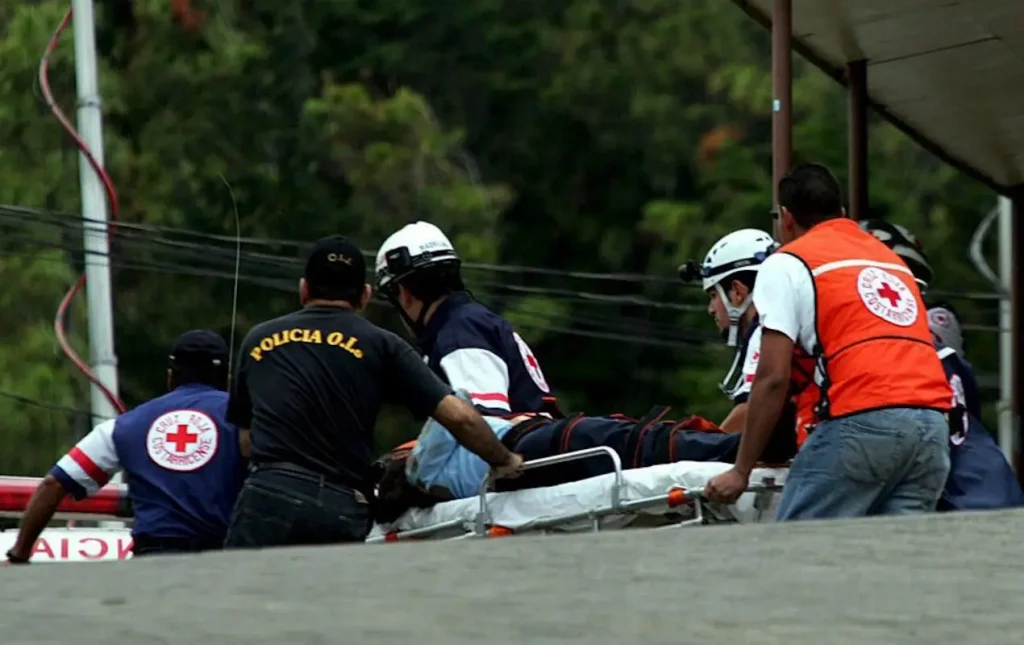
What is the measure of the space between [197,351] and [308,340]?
1087 millimetres

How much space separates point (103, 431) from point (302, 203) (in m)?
25.1

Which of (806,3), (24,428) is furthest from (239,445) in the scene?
(24,428)

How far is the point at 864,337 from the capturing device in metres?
6.82

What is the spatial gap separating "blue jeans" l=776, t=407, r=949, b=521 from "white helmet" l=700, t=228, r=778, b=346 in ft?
3.51

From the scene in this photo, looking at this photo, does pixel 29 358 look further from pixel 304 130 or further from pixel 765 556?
pixel 765 556

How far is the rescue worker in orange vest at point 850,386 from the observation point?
674 centimetres

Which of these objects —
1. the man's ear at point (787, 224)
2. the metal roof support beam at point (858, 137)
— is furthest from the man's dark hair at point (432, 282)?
the metal roof support beam at point (858, 137)

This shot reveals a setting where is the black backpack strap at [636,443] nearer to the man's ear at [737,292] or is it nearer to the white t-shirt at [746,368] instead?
the white t-shirt at [746,368]

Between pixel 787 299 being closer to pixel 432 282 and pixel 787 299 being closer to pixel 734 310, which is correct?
pixel 734 310

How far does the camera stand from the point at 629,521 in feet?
23.7

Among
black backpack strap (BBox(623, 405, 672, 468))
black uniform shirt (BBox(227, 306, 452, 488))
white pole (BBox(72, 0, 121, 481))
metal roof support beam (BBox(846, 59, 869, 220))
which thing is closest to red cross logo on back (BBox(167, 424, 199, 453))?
black uniform shirt (BBox(227, 306, 452, 488))

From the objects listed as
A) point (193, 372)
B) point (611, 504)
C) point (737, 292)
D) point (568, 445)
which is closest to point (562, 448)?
point (568, 445)

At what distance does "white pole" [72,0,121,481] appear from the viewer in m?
16.5

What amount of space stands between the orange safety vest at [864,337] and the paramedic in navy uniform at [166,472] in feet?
6.91
